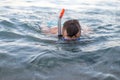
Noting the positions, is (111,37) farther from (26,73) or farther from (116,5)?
(116,5)

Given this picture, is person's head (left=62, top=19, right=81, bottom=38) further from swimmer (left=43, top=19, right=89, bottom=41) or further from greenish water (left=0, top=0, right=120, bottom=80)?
greenish water (left=0, top=0, right=120, bottom=80)

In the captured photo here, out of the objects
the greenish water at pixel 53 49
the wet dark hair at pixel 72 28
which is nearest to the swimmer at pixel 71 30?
the wet dark hair at pixel 72 28

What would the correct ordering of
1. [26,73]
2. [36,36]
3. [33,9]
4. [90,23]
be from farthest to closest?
[33,9] → [90,23] → [36,36] → [26,73]

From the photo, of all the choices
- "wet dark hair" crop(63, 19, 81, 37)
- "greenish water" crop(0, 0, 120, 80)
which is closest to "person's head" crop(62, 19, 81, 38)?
"wet dark hair" crop(63, 19, 81, 37)

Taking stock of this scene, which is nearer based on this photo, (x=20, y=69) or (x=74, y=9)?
(x=20, y=69)

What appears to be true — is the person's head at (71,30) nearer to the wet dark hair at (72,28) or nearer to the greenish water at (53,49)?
the wet dark hair at (72,28)

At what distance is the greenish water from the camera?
4859 mm

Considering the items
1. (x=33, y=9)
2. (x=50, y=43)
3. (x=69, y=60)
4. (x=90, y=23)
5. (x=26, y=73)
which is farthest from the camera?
(x=33, y=9)

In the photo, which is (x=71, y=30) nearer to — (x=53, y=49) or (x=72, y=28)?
(x=72, y=28)

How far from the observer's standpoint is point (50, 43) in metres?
6.39

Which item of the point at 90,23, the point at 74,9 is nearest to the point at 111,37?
the point at 90,23

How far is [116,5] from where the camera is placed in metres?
11.3

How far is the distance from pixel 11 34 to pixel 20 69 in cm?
225

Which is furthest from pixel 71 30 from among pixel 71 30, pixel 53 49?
pixel 53 49
